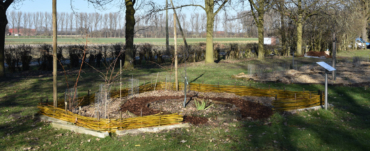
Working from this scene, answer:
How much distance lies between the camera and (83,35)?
6137 millimetres

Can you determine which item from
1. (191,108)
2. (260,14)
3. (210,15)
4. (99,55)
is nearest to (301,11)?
(260,14)

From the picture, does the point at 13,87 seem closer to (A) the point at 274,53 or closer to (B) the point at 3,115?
(B) the point at 3,115

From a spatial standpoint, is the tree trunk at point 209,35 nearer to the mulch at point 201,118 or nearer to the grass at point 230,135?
the mulch at point 201,118

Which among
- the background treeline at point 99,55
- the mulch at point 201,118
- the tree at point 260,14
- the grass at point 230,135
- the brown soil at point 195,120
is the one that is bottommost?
the grass at point 230,135

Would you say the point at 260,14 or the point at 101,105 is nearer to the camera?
the point at 101,105

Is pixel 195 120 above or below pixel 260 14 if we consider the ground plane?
below

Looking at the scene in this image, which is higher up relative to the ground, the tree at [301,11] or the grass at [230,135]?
the tree at [301,11]

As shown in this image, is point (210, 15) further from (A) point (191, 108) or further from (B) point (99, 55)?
(A) point (191, 108)

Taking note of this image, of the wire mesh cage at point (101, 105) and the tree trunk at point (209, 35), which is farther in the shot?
the tree trunk at point (209, 35)

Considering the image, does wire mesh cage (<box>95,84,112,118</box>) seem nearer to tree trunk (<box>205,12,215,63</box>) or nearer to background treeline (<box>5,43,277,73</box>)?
background treeline (<box>5,43,277,73</box>)

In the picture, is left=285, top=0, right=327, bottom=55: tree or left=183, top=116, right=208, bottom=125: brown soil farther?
left=285, top=0, right=327, bottom=55: tree

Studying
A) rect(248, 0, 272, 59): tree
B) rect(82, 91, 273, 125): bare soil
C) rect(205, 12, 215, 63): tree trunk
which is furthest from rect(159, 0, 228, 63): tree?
rect(82, 91, 273, 125): bare soil

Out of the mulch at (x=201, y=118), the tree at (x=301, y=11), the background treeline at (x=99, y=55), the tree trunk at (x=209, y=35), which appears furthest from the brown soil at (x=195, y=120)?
the tree at (x=301, y=11)

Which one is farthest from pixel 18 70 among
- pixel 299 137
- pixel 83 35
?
pixel 299 137
